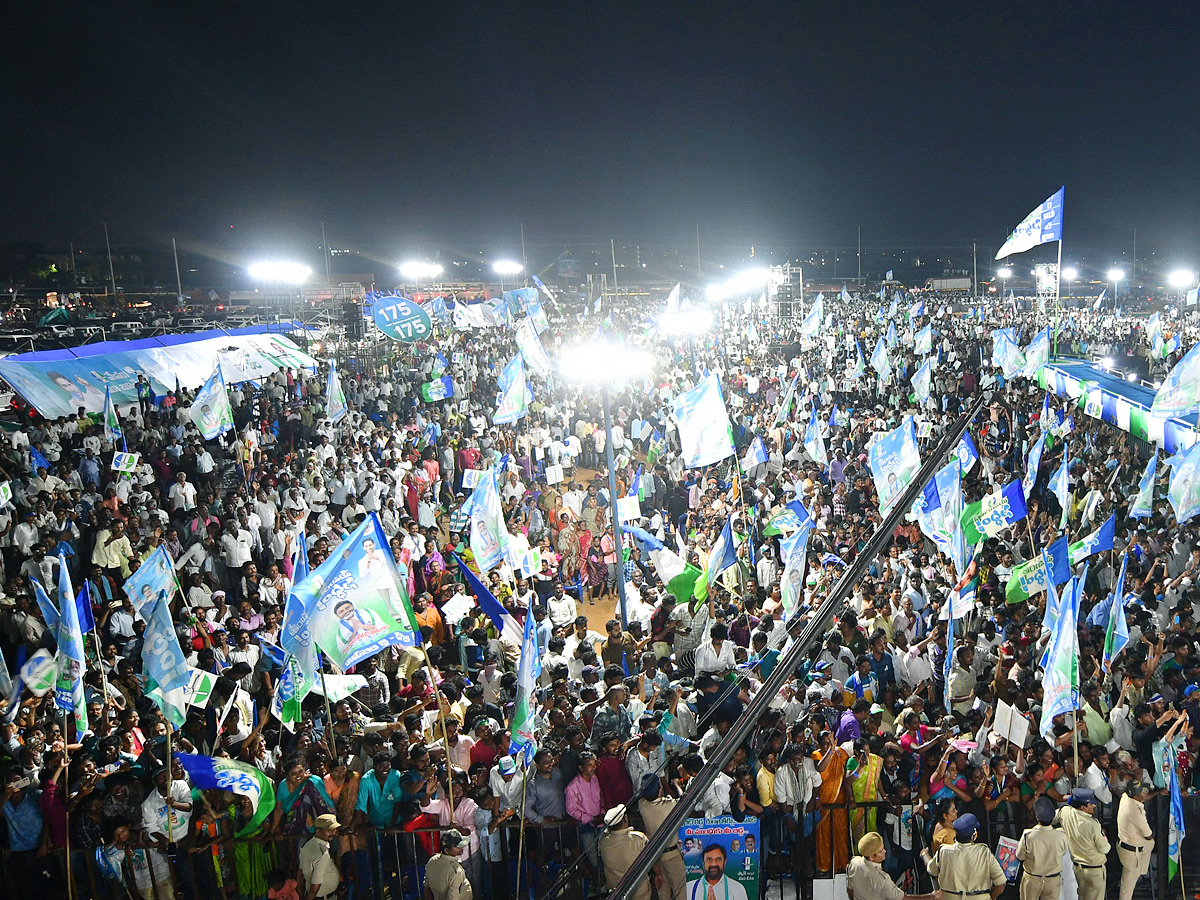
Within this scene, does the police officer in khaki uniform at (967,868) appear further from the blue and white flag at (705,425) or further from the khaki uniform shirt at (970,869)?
the blue and white flag at (705,425)

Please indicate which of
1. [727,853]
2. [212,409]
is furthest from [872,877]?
[212,409]

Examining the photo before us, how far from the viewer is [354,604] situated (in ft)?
21.4

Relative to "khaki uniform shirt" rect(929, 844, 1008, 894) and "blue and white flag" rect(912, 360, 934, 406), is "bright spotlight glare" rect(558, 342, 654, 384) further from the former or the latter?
"blue and white flag" rect(912, 360, 934, 406)

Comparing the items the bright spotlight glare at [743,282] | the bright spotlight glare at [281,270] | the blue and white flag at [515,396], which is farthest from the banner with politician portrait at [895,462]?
the bright spotlight glare at [743,282]

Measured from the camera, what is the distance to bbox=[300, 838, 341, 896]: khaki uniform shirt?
5.71m

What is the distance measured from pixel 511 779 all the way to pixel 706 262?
4694 inches

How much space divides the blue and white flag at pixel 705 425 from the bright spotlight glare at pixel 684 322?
A: 60.3 feet

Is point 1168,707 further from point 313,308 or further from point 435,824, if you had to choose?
point 313,308

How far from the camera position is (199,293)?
55688 mm

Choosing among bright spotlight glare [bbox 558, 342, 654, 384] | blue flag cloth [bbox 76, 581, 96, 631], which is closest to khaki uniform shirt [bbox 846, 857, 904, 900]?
bright spotlight glare [bbox 558, 342, 654, 384]

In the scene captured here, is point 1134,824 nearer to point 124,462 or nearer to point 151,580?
point 151,580

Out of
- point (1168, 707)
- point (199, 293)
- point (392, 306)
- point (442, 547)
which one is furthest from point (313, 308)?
point (1168, 707)

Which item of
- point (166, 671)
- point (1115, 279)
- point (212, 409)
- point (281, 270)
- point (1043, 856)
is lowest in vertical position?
point (1043, 856)

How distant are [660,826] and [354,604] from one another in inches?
111
